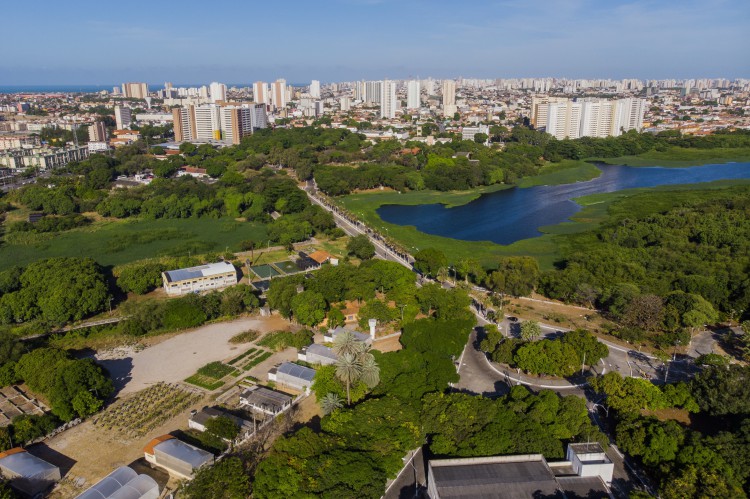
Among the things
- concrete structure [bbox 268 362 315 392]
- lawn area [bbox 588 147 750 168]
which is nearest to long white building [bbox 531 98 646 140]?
lawn area [bbox 588 147 750 168]

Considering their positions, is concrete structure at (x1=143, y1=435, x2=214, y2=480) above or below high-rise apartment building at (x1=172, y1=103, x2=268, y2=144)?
below

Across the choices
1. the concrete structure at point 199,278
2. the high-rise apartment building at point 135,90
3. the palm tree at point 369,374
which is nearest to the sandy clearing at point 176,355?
the concrete structure at point 199,278

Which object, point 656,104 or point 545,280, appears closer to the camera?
point 545,280

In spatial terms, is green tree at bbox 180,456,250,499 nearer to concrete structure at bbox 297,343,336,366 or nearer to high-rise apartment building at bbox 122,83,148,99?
concrete structure at bbox 297,343,336,366

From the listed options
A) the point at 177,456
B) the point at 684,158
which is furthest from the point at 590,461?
the point at 684,158

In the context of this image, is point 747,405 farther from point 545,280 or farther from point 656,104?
point 656,104

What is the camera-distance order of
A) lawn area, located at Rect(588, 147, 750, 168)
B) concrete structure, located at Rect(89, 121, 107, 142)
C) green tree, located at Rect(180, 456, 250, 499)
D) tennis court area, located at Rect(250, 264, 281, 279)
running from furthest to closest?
concrete structure, located at Rect(89, 121, 107, 142) < lawn area, located at Rect(588, 147, 750, 168) < tennis court area, located at Rect(250, 264, 281, 279) < green tree, located at Rect(180, 456, 250, 499)

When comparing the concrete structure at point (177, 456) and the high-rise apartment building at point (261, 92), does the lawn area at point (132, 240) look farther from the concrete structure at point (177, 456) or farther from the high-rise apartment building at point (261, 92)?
the high-rise apartment building at point (261, 92)

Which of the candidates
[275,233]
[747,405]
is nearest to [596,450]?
[747,405]
